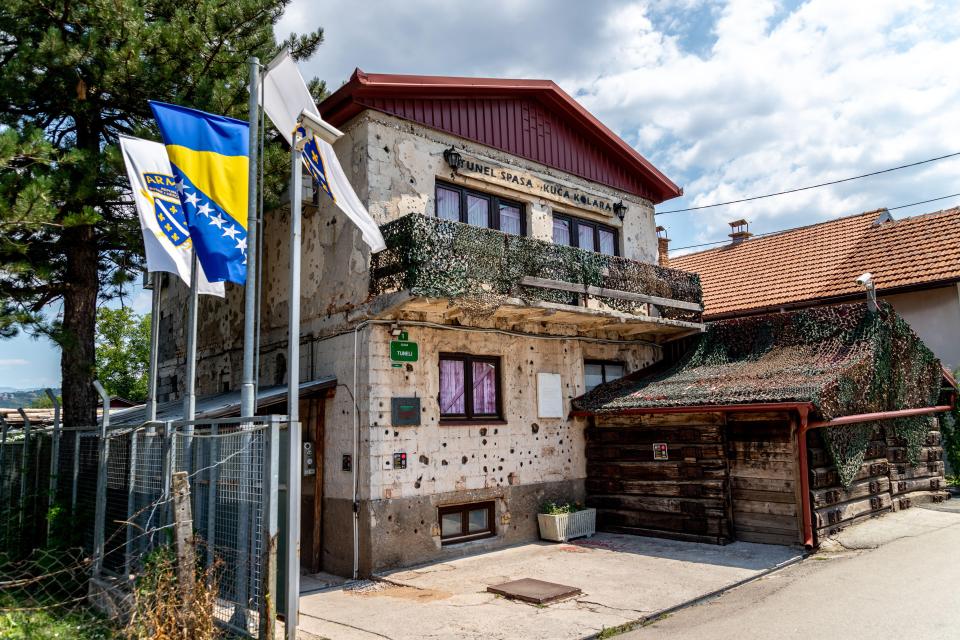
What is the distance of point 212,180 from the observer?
7898 mm

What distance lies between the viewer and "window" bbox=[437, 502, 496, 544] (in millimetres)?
11688

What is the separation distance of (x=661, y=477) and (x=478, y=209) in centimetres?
614

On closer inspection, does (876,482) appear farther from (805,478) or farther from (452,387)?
(452,387)

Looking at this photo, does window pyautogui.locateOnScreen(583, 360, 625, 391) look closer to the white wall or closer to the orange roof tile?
the orange roof tile

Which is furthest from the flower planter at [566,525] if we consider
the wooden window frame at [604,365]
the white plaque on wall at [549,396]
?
the wooden window frame at [604,365]

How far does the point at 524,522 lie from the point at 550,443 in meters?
1.63

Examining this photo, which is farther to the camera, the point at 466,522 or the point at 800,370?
the point at 800,370

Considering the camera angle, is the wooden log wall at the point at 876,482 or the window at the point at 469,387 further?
the window at the point at 469,387

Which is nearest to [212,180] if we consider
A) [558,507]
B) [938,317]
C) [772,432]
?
[558,507]

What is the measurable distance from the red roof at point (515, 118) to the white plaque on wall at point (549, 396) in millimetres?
4621

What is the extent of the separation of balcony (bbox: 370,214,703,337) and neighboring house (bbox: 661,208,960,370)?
564 cm

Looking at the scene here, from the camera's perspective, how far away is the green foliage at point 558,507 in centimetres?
1280

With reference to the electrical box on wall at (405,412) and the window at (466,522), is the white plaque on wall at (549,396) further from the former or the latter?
the electrical box on wall at (405,412)

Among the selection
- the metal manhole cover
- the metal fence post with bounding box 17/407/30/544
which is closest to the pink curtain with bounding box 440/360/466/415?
the metal manhole cover
